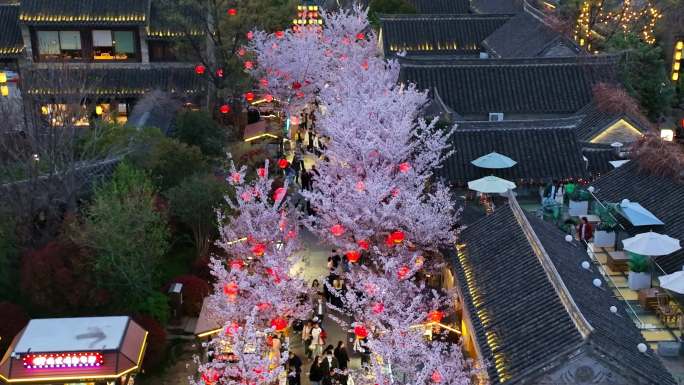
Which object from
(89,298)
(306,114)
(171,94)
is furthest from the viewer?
(306,114)

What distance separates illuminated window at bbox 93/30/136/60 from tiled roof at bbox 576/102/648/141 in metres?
26.5

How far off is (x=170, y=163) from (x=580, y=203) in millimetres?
16386

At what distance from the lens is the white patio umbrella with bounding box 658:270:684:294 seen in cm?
2095

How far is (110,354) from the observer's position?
21688 mm

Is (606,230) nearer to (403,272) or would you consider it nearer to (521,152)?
(403,272)

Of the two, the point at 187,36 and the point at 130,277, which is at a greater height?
the point at 187,36

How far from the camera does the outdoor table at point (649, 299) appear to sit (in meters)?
22.5

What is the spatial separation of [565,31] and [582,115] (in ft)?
35.4

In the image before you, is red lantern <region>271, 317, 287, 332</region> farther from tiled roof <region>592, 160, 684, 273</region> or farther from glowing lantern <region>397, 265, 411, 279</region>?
tiled roof <region>592, 160, 684, 273</region>

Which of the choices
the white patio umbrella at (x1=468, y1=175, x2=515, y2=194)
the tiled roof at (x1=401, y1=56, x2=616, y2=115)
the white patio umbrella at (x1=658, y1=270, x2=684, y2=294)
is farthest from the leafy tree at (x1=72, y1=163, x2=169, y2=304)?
the tiled roof at (x1=401, y1=56, x2=616, y2=115)

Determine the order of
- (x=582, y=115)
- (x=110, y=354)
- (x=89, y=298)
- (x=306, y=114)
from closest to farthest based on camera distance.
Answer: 1. (x=110, y=354)
2. (x=89, y=298)
3. (x=582, y=115)
4. (x=306, y=114)

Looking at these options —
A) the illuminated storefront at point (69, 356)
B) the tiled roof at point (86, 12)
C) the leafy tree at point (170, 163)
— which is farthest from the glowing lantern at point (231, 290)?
the tiled roof at point (86, 12)

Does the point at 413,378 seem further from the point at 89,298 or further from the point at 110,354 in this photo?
the point at 89,298

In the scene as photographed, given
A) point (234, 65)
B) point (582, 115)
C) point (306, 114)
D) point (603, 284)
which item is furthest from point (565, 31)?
point (603, 284)
